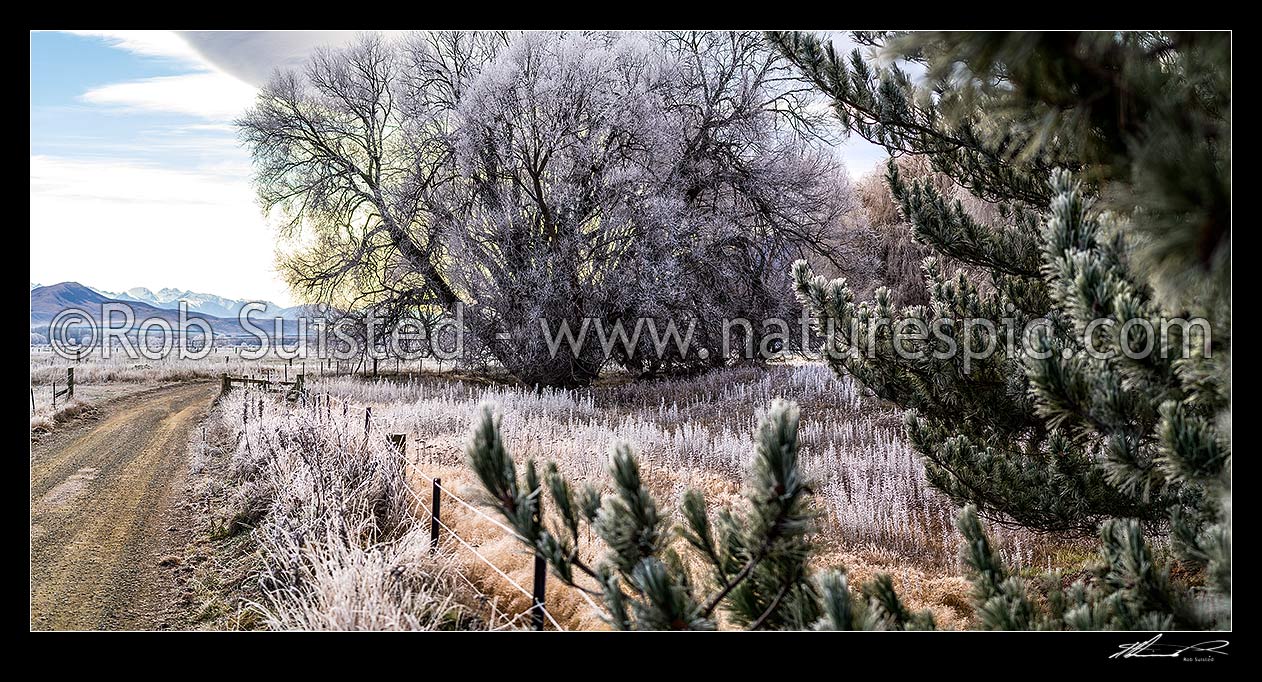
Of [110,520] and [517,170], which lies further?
[517,170]

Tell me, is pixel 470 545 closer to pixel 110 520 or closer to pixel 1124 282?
pixel 110 520

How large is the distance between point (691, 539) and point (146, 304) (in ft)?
9.68

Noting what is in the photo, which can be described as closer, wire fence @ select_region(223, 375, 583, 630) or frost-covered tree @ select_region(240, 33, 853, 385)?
wire fence @ select_region(223, 375, 583, 630)

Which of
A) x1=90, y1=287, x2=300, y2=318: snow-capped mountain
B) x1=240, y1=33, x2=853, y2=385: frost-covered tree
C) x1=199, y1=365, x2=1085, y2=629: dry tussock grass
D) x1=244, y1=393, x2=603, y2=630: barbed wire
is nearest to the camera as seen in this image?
x1=244, y1=393, x2=603, y2=630: barbed wire

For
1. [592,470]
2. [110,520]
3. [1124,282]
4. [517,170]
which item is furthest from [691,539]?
[517,170]

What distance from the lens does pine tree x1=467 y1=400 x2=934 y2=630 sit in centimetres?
108

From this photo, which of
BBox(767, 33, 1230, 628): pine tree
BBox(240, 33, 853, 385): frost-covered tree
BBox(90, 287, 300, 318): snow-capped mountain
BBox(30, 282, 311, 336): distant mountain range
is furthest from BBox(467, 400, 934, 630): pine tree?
BBox(240, 33, 853, 385): frost-covered tree

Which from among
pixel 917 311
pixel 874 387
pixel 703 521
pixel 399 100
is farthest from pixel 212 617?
pixel 399 100

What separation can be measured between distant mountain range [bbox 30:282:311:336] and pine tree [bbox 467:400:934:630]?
189 cm

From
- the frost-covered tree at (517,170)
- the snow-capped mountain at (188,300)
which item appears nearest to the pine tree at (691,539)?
the snow-capped mountain at (188,300)

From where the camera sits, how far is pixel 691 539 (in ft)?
4.19
